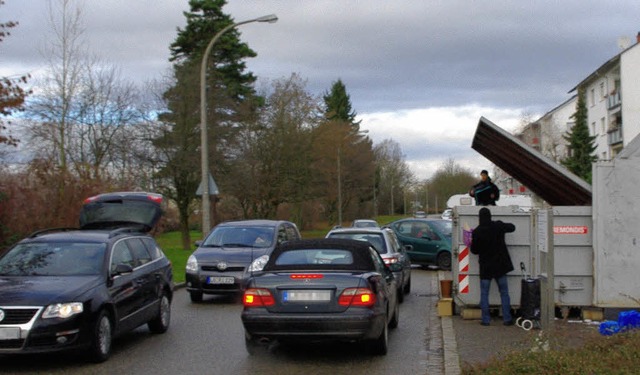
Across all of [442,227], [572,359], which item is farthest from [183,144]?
[572,359]

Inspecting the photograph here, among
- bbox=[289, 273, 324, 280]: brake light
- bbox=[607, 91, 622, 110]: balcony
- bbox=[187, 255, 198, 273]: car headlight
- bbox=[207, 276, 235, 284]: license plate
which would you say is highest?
bbox=[607, 91, 622, 110]: balcony

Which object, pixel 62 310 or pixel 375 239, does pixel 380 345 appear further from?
pixel 375 239

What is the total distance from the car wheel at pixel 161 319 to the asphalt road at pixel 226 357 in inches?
5.3

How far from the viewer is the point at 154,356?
9.64 metres

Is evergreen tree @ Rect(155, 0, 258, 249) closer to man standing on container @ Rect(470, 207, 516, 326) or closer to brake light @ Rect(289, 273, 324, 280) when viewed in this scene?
man standing on container @ Rect(470, 207, 516, 326)

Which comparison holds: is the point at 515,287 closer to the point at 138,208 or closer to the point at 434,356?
the point at 434,356

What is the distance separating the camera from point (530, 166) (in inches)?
504

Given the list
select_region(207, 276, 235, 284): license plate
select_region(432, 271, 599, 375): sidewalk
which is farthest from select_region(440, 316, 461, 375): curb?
select_region(207, 276, 235, 284): license plate

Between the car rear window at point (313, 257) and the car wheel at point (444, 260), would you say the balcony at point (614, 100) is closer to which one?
the car wheel at point (444, 260)

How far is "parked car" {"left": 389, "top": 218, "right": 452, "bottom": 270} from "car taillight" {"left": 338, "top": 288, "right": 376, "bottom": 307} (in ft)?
51.0

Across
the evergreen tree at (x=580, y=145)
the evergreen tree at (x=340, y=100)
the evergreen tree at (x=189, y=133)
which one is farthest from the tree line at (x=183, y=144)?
the evergreen tree at (x=340, y=100)

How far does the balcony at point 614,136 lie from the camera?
60.4 metres

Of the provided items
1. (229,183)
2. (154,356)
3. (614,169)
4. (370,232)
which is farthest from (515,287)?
(229,183)

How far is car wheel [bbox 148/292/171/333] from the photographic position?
11343 mm
